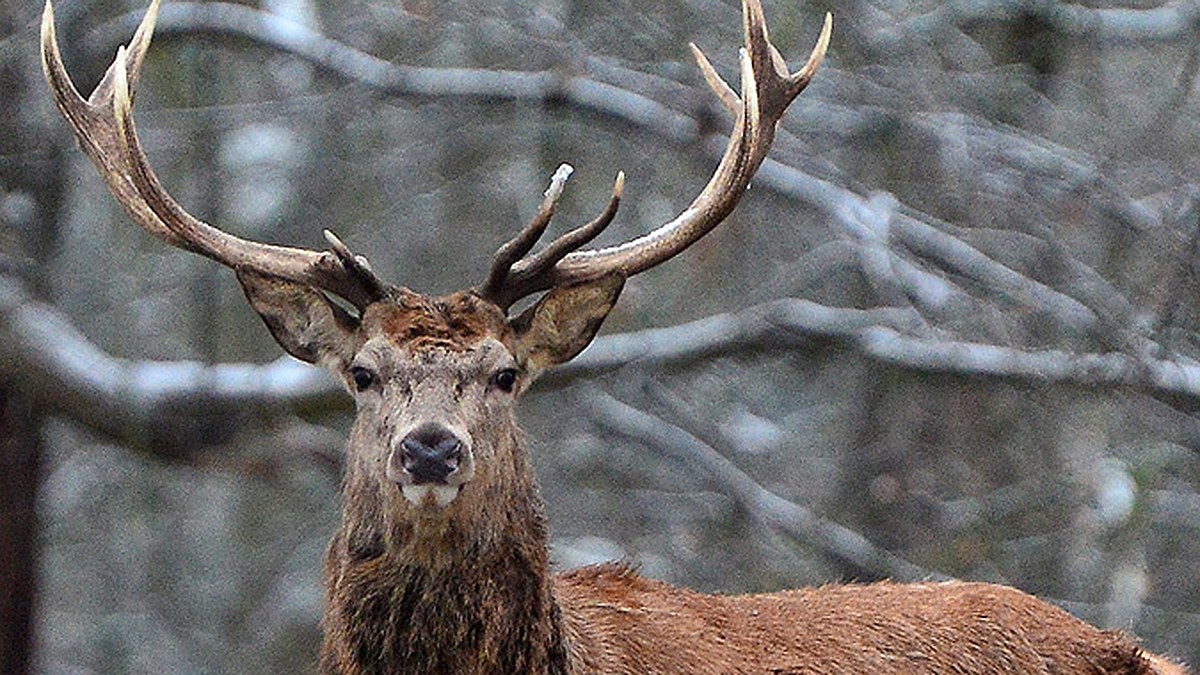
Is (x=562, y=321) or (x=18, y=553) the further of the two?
(x=18, y=553)

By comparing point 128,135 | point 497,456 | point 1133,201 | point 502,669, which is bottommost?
point 502,669

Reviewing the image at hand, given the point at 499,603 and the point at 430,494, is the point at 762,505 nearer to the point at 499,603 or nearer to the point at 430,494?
the point at 499,603

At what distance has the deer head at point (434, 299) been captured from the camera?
5.35 metres

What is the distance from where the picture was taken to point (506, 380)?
5562 mm

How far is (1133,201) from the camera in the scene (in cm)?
955

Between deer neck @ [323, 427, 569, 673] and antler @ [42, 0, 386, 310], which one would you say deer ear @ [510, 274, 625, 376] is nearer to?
antler @ [42, 0, 386, 310]

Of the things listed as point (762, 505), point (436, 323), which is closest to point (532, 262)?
point (436, 323)

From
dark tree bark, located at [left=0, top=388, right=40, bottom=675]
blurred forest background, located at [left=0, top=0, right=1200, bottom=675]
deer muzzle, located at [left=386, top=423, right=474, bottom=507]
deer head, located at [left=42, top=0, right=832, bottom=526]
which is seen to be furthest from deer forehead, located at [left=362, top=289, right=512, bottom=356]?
dark tree bark, located at [left=0, top=388, right=40, bottom=675]

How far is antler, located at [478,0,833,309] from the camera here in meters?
5.67

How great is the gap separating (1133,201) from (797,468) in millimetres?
4789

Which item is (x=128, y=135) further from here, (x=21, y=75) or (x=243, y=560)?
(x=243, y=560)

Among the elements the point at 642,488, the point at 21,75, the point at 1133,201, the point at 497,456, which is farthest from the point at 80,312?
the point at 497,456

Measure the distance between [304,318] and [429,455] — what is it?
956mm

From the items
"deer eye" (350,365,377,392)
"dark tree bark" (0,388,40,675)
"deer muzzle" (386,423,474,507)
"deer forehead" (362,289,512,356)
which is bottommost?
"dark tree bark" (0,388,40,675)
